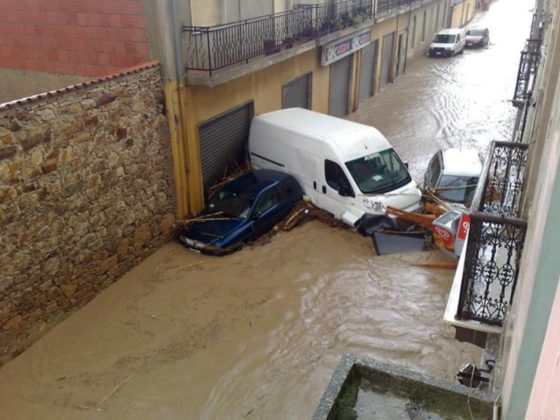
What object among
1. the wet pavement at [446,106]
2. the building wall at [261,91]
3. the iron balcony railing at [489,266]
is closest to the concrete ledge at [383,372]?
the iron balcony railing at [489,266]

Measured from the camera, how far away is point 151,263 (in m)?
10.6

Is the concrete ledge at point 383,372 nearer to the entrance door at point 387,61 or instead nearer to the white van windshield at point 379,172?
the white van windshield at point 379,172

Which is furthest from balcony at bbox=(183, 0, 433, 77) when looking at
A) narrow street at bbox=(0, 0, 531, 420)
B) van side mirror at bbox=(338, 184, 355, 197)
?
narrow street at bbox=(0, 0, 531, 420)

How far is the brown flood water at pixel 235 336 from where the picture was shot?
24.6ft

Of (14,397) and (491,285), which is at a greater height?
(491,285)

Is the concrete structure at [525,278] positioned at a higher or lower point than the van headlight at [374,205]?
higher

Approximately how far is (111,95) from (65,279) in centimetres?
310

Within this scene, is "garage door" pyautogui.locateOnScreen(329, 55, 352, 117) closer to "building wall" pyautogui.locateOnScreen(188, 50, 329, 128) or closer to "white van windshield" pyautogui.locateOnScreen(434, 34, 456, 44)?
"building wall" pyautogui.locateOnScreen(188, 50, 329, 128)

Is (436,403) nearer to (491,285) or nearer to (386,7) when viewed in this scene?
(491,285)

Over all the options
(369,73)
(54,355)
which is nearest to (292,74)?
(369,73)

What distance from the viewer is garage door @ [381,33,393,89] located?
25002 millimetres

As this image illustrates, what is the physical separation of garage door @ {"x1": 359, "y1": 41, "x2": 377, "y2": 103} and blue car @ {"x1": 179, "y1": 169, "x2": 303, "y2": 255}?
1181 cm

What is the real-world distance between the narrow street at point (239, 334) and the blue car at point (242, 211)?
318 mm

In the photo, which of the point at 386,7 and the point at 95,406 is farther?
the point at 386,7
